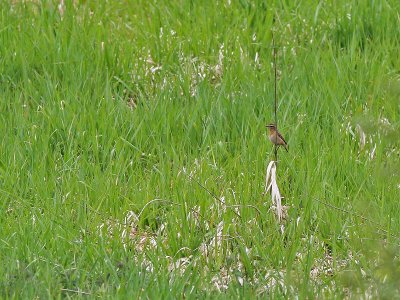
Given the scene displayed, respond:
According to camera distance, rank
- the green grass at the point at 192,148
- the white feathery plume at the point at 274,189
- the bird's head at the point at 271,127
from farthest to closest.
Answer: the bird's head at the point at 271,127
the white feathery plume at the point at 274,189
the green grass at the point at 192,148

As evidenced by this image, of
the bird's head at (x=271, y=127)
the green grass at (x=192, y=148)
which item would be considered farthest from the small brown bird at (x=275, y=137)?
the green grass at (x=192, y=148)

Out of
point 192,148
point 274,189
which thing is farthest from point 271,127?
point 192,148

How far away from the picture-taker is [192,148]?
194 inches

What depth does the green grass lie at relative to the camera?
3795 millimetres

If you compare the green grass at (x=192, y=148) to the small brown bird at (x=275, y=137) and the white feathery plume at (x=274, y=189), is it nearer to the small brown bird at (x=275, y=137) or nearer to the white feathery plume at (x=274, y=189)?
the white feathery plume at (x=274, y=189)

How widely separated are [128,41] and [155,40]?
176 millimetres

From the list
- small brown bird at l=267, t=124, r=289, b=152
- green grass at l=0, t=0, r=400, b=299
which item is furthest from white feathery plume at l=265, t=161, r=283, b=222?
small brown bird at l=267, t=124, r=289, b=152

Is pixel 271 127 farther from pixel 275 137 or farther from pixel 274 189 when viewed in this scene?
pixel 274 189

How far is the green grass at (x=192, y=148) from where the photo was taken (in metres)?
3.79

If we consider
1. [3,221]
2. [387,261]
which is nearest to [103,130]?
[3,221]

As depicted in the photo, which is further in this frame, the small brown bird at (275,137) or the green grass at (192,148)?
the small brown bird at (275,137)

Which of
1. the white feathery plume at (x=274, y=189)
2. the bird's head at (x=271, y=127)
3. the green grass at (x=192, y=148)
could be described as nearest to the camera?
the green grass at (x=192, y=148)

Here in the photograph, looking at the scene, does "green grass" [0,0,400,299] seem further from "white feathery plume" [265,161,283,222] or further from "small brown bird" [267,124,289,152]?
"small brown bird" [267,124,289,152]

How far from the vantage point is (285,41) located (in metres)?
5.91
